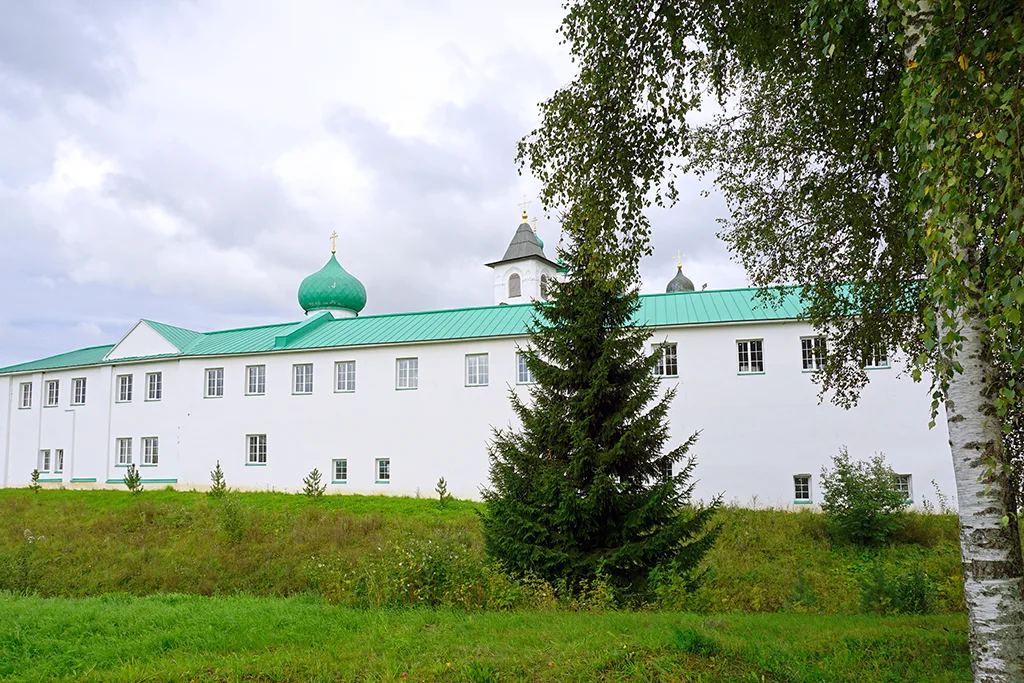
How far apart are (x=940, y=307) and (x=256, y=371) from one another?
25.8 meters

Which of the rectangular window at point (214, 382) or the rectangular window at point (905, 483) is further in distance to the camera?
the rectangular window at point (214, 382)

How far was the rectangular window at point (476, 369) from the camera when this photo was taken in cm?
2394

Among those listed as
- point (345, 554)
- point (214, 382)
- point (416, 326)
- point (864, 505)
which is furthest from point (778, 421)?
point (214, 382)

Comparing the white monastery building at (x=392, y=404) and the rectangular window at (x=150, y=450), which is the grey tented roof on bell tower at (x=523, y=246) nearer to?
the white monastery building at (x=392, y=404)

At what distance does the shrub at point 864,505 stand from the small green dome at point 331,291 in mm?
21694

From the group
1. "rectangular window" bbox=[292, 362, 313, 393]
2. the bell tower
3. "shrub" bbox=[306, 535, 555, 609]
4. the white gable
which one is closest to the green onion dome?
the bell tower

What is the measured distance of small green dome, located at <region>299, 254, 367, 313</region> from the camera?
32.8 meters

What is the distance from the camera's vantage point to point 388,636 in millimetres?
6805

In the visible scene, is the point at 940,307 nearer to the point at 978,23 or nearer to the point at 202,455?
the point at 978,23

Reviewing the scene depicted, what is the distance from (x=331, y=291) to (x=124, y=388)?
8.98 meters

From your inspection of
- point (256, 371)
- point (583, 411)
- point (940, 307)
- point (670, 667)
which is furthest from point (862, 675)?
point (256, 371)

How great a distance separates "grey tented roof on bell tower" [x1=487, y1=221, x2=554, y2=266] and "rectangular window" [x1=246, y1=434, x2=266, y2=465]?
56.1 feet

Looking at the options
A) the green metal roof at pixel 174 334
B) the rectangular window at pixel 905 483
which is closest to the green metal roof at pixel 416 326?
the green metal roof at pixel 174 334

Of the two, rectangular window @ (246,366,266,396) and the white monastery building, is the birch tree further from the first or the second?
rectangular window @ (246,366,266,396)
